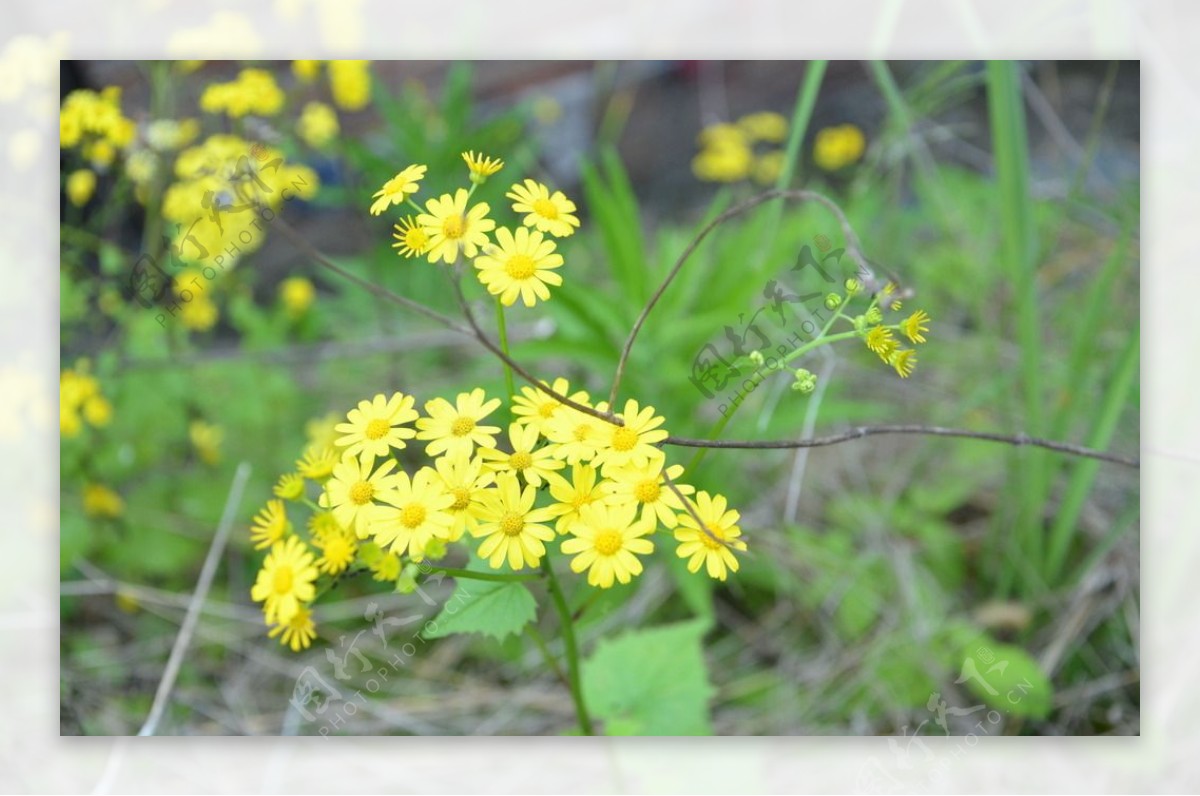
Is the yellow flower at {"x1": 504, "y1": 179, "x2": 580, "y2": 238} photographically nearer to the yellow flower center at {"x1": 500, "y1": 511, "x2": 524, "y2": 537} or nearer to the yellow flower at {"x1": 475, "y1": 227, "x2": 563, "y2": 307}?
the yellow flower at {"x1": 475, "y1": 227, "x2": 563, "y2": 307}

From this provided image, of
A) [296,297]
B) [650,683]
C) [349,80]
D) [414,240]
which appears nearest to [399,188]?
[414,240]

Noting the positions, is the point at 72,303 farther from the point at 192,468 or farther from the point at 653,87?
the point at 653,87

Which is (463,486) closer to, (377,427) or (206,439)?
(377,427)

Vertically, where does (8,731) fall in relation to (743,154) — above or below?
below

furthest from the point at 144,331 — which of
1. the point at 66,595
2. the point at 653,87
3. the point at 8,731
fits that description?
the point at 653,87

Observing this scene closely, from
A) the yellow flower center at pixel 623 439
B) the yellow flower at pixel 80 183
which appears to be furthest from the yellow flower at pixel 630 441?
the yellow flower at pixel 80 183

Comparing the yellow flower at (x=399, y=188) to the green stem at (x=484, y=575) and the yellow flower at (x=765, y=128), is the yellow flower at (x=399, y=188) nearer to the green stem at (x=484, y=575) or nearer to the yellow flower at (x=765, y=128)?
the green stem at (x=484, y=575)
